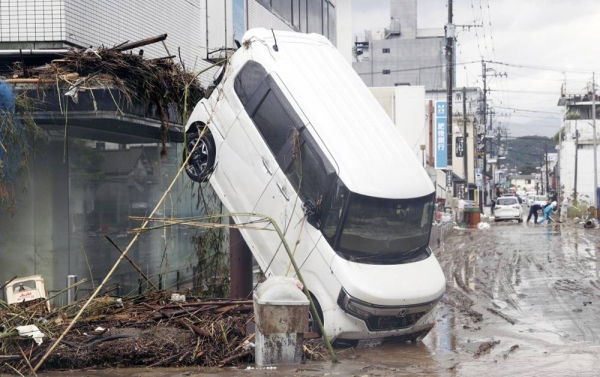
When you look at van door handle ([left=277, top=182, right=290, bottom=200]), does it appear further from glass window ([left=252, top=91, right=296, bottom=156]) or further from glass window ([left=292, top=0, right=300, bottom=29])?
glass window ([left=292, top=0, right=300, bottom=29])

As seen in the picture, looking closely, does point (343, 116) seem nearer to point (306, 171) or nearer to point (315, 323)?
point (306, 171)

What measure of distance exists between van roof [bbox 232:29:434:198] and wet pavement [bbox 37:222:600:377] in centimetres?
198

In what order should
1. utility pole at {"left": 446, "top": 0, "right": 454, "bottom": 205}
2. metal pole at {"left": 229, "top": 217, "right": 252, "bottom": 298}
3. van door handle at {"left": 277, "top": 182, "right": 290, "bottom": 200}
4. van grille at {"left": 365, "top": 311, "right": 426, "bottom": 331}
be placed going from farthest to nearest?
utility pole at {"left": 446, "top": 0, "right": 454, "bottom": 205} < metal pole at {"left": 229, "top": 217, "right": 252, "bottom": 298} < van door handle at {"left": 277, "top": 182, "right": 290, "bottom": 200} < van grille at {"left": 365, "top": 311, "right": 426, "bottom": 331}

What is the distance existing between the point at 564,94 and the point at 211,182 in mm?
81759

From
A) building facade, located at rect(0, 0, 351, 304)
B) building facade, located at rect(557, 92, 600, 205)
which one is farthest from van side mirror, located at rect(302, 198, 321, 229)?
building facade, located at rect(557, 92, 600, 205)

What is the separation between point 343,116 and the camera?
34.0 ft

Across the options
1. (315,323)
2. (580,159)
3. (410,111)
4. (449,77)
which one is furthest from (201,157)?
(580,159)

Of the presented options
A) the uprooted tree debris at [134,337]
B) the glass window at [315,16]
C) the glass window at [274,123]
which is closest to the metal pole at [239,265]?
the uprooted tree debris at [134,337]

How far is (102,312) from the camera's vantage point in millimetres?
10180

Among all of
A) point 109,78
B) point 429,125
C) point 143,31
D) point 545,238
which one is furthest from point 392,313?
point 429,125

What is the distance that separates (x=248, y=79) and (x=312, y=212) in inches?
82.8

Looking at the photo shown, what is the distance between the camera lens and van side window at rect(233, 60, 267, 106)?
34.9 feet

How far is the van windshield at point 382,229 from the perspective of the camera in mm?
9742

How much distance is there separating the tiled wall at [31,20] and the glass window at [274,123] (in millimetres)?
3160
